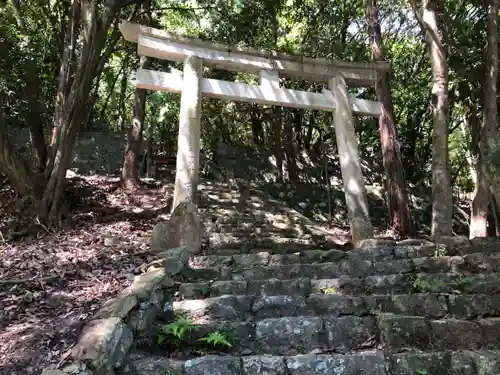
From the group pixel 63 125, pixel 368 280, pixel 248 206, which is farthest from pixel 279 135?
pixel 368 280

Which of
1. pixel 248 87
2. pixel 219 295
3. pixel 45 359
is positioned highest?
pixel 248 87

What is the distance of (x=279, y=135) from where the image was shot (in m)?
13.7

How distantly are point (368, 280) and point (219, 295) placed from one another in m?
1.29

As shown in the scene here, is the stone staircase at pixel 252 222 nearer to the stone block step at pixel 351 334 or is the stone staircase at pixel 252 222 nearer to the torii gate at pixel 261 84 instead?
the torii gate at pixel 261 84

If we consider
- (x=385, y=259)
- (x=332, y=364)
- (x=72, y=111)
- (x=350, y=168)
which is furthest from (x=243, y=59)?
(x=332, y=364)

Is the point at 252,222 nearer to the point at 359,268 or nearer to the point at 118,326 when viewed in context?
the point at 359,268

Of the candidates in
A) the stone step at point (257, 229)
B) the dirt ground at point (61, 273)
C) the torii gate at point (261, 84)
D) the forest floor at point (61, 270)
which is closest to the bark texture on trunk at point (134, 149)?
the forest floor at point (61, 270)

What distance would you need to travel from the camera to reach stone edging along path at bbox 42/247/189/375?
256 cm

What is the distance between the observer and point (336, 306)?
3.60m

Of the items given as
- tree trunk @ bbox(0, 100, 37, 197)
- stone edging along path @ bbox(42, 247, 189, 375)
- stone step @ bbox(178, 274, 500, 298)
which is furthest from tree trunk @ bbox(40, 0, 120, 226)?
stone step @ bbox(178, 274, 500, 298)

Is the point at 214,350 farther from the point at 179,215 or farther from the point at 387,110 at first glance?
the point at 387,110

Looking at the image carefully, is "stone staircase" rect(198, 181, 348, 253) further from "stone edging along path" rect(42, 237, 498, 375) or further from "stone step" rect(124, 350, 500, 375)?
"stone step" rect(124, 350, 500, 375)

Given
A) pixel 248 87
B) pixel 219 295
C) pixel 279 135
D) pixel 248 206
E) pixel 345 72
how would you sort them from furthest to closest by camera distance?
pixel 279 135, pixel 248 206, pixel 345 72, pixel 248 87, pixel 219 295

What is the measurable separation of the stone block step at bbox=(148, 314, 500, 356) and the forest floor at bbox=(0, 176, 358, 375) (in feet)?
3.13
